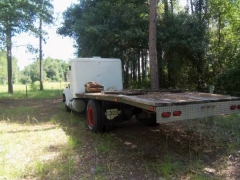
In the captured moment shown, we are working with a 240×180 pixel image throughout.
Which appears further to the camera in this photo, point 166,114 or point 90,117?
point 90,117

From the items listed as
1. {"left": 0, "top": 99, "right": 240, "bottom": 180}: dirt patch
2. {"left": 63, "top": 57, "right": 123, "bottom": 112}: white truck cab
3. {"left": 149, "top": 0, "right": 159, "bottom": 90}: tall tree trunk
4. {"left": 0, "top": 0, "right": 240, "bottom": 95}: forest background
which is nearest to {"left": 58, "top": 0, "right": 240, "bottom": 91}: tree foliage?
{"left": 0, "top": 0, "right": 240, "bottom": 95}: forest background

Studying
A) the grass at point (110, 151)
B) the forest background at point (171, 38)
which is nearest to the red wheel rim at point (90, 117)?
the grass at point (110, 151)

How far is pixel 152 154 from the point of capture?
14.4ft

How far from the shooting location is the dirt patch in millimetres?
3570

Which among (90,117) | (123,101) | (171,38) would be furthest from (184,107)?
(171,38)

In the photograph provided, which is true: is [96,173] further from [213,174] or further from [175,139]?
[175,139]

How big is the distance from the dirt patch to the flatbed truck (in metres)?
0.48

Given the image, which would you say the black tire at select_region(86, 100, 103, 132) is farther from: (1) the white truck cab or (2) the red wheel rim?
(1) the white truck cab

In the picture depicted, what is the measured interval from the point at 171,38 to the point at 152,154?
889 cm

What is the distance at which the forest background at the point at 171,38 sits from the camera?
11.8 m

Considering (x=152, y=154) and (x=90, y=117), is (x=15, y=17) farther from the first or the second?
(x=152, y=154)

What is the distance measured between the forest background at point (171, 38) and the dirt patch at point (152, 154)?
6527 millimetres

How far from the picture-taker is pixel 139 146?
4910mm

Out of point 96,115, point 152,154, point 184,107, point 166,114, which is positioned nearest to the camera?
point 166,114
